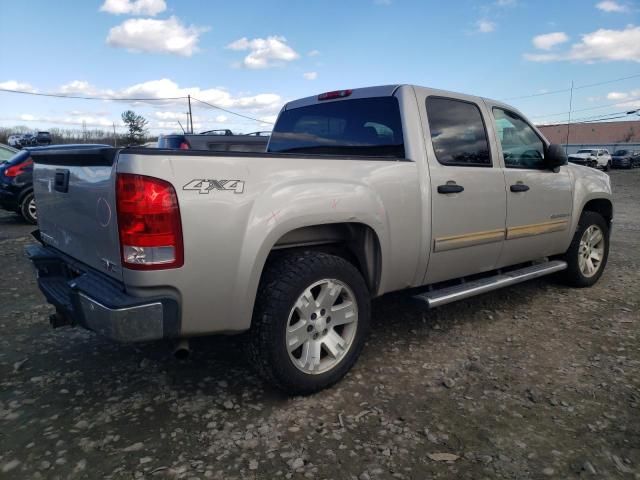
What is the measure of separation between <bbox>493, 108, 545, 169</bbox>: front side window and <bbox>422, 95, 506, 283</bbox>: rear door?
7.8 inches

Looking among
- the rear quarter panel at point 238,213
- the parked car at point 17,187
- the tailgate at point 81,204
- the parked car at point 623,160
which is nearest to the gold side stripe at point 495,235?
the rear quarter panel at point 238,213

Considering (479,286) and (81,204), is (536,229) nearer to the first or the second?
(479,286)

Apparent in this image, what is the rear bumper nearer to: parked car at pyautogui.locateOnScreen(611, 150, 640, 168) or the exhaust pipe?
the exhaust pipe

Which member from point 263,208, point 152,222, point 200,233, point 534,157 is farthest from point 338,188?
point 534,157

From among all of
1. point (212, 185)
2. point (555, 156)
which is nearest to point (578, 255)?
point (555, 156)

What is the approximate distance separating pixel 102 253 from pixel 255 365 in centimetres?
101

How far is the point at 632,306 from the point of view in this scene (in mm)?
4438

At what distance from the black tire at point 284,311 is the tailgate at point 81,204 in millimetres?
755

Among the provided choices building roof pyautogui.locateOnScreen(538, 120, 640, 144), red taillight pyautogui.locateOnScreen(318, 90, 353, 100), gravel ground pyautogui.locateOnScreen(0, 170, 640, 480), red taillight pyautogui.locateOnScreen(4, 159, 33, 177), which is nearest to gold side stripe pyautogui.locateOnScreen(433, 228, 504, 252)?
gravel ground pyautogui.locateOnScreen(0, 170, 640, 480)

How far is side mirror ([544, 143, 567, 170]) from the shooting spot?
4094mm

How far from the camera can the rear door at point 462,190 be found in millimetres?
3320

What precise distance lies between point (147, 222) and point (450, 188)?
2.07 meters

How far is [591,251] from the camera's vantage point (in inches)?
200

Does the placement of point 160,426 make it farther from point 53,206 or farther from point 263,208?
point 53,206
